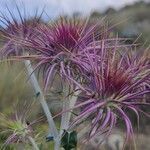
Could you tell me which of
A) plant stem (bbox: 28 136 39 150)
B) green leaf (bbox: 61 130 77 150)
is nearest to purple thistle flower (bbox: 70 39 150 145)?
green leaf (bbox: 61 130 77 150)

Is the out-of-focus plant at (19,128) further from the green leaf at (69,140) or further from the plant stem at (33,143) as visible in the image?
the green leaf at (69,140)

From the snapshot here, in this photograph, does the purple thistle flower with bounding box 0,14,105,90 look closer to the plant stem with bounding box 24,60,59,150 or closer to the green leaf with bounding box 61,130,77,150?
the plant stem with bounding box 24,60,59,150

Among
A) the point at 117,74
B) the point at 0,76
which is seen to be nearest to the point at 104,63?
the point at 117,74

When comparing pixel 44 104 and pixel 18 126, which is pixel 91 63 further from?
pixel 18 126

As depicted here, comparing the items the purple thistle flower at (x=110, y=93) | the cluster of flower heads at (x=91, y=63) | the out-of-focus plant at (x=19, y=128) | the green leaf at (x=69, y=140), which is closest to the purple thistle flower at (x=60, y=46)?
the cluster of flower heads at (x=91, y=63)

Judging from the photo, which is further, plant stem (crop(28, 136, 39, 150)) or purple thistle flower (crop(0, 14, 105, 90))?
plant stem (crop(28, 136, 39, 150))

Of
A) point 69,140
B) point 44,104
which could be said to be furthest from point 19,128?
point 69,140

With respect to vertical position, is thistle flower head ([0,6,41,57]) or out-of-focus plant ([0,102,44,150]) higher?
thistle flower head ([0,6,41,57])

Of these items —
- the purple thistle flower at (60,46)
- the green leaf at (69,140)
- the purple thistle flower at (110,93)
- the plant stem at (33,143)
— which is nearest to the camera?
the purple thistle flower at (110,93)

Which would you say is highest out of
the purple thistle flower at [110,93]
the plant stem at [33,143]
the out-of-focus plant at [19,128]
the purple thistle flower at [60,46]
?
the purple thistle flower at [60,46]
